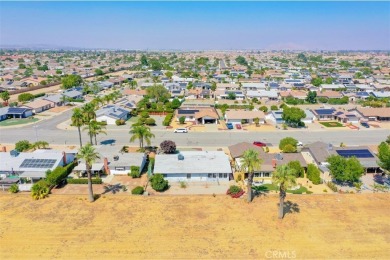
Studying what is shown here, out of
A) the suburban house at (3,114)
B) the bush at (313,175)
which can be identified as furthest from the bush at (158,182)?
the suburban house at (3,114)

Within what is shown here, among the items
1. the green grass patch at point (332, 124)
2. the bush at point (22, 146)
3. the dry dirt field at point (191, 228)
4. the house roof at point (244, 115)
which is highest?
the house roof at point (244, 115)

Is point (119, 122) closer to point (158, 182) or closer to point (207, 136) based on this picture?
point (207, 136)

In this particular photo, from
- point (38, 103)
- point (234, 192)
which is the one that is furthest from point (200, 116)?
point (38, 103)

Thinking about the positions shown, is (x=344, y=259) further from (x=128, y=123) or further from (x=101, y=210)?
(x=128, y=123)

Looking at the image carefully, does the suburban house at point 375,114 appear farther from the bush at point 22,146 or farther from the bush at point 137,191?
the bush at point 22,146

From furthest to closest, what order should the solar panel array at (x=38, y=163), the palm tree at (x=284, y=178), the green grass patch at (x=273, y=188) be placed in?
the solar panel array at (x=38, y=163) < the green grass patch at (x=273, y=188) < the palm tree at (x=284, y=178)

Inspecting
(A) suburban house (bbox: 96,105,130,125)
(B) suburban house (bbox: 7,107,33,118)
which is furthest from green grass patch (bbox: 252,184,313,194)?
(B) suburban house (bbox: 7,107,33,118)
